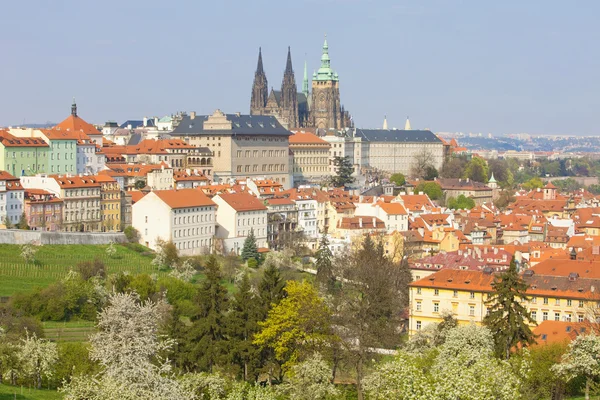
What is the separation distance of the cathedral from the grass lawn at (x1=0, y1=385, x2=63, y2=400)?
127486 millimetres

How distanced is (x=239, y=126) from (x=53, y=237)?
46.9 meters

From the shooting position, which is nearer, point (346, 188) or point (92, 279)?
point (92, 279)

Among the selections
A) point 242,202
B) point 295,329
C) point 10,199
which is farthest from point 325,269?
point 295,329

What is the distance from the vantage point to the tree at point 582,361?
1547 inches

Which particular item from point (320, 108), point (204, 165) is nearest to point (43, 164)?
point (204, 165)

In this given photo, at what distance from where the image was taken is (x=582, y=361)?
39.3 meters

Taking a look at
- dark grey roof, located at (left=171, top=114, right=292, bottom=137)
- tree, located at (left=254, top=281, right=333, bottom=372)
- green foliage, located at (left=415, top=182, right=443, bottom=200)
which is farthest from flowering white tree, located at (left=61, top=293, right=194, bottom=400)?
green foliage, located at (left=415, top=182, right=443, bottom=200)

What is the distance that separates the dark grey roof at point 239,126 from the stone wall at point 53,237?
39.1 m

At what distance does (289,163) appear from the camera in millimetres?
132125

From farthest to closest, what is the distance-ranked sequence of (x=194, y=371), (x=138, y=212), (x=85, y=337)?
(x=138, y=212)
(x=85, y=337)
(x=194, y=371)

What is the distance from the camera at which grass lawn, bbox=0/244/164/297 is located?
6844 cm

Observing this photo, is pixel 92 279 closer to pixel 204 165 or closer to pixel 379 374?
pixel 379 374

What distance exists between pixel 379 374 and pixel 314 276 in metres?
41.7

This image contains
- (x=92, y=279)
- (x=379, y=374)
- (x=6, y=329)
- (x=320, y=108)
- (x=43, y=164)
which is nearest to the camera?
(x=379, y=374)
